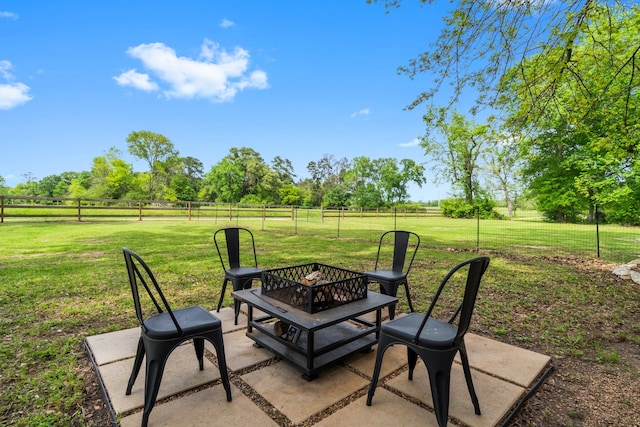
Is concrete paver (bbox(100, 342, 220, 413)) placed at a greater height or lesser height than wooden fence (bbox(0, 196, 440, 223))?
lesser

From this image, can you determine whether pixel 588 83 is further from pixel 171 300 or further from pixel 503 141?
pixel 171 300

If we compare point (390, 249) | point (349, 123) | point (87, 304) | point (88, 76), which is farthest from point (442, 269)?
point (349, 123)

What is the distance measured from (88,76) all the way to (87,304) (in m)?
25.6

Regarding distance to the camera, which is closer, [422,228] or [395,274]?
[395,274]

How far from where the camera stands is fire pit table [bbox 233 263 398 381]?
1811 millimetres

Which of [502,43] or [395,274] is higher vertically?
[502,43]

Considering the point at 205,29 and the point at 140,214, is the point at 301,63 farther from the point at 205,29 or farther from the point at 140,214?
the point at 140,214

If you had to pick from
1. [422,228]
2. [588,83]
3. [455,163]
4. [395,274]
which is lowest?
[422,228]

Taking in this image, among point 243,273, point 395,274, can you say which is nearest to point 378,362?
point 395,274

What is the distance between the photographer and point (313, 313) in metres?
1.83

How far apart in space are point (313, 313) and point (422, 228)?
45.1 ft

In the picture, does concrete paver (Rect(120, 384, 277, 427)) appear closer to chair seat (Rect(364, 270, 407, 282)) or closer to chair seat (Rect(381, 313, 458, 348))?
chair seat (Rect(381, 313, 458, 348))

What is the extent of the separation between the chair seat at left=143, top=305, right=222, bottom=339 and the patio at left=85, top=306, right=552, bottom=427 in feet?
1.43

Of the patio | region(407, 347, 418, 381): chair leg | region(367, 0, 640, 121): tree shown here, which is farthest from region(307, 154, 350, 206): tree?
region(407, 347, 418, 381): chair leg
